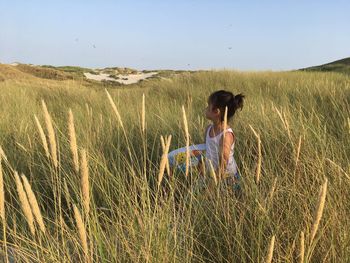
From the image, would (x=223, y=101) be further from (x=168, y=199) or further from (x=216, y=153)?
(x=168, y=199)

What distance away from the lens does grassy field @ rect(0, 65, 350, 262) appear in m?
1.18

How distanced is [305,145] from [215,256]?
121cm

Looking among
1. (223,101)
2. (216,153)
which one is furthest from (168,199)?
(223,101)

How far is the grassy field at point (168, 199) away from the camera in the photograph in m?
1.18

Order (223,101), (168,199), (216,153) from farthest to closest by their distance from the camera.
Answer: (223,101) < (216,153) < (168,199)

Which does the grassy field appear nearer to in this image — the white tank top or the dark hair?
the white tank top

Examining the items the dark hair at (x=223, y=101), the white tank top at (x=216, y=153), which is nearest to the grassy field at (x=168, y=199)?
the white tank top at (x=216, y=153)

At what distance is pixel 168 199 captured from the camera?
211 centimetres

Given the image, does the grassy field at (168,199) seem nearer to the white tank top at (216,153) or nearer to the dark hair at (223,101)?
the white tank top at (216,153)

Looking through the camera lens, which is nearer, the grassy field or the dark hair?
the grassy field

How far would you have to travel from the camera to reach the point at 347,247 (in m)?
1.33

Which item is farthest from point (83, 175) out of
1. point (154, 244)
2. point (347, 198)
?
point (347, 198)

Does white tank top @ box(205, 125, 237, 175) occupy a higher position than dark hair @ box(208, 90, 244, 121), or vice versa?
dark hair @ box(208, 90, 244, 121)

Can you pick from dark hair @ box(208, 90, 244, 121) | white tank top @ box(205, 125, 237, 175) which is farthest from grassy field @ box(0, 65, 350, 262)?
dark hair @ box(208, 90, 244, 121)
